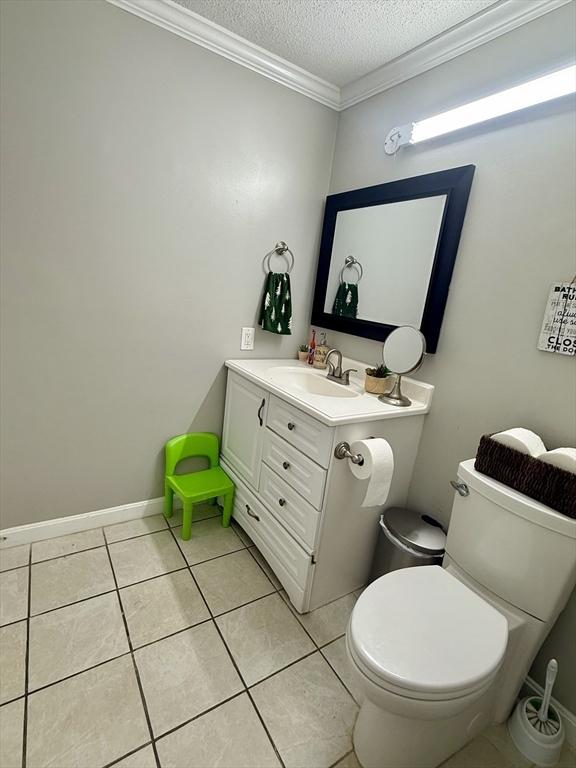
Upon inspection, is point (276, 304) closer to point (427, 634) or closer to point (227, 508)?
point (227, 508)

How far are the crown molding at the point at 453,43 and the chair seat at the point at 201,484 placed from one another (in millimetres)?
2070

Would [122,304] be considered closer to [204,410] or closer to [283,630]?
[204,410]

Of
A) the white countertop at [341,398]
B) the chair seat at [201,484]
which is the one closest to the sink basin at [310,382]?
the white countertop at [341,398]

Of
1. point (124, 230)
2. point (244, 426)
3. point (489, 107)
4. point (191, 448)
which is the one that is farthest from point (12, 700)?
point (489, 107)

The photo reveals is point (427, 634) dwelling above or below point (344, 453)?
below

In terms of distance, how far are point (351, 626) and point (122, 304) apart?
1.51 m

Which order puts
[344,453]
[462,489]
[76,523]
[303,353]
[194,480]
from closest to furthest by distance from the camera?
[462,489] → [344,453] → [76,523] → [194,480] → [303,353]

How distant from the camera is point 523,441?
108 centimetres

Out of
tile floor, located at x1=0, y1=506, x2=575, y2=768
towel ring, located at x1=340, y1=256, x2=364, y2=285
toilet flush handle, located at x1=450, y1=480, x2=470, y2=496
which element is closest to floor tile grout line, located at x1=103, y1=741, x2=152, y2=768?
tile floor, located at x1=0, y1=506, x2=575, y2=768

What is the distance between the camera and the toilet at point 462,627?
2.77ft

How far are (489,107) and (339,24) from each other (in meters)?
0.69

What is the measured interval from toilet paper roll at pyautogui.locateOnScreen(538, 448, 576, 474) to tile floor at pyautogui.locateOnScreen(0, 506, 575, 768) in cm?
90

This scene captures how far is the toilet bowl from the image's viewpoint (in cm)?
83

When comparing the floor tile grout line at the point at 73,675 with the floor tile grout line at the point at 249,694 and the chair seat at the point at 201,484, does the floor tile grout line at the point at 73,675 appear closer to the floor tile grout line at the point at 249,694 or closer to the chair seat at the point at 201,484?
the floor tile grout line at the point at 249,694
